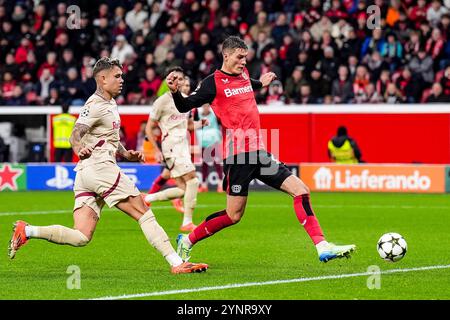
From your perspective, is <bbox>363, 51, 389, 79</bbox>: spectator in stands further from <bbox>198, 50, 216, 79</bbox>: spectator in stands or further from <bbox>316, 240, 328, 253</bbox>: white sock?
<bbox>316, 240, 328, 253</bbox>: white sock

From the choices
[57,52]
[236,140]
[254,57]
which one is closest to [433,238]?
[236,140]

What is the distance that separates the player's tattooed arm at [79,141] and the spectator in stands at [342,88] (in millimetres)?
15686

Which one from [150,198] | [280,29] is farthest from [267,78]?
[280,29]

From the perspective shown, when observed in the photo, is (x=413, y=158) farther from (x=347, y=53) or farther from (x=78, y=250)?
(x=78, y=250)

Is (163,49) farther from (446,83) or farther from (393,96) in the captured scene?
(446,83)

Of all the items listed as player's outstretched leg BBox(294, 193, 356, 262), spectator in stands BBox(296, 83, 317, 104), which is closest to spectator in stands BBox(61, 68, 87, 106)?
spectator in stands BBox(296, 83, 317, 104)

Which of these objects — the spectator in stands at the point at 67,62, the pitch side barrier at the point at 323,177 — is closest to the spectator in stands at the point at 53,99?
the spectator in stands at the point at 67,62

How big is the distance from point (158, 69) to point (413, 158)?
269 inches

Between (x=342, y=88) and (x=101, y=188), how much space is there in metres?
15.7

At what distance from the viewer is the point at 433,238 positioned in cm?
1438

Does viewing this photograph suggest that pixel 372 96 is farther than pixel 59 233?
Yes

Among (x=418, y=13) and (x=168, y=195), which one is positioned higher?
(x=418, y=13)

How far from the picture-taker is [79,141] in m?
10.2

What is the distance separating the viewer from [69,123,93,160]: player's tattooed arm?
9.87 meters
